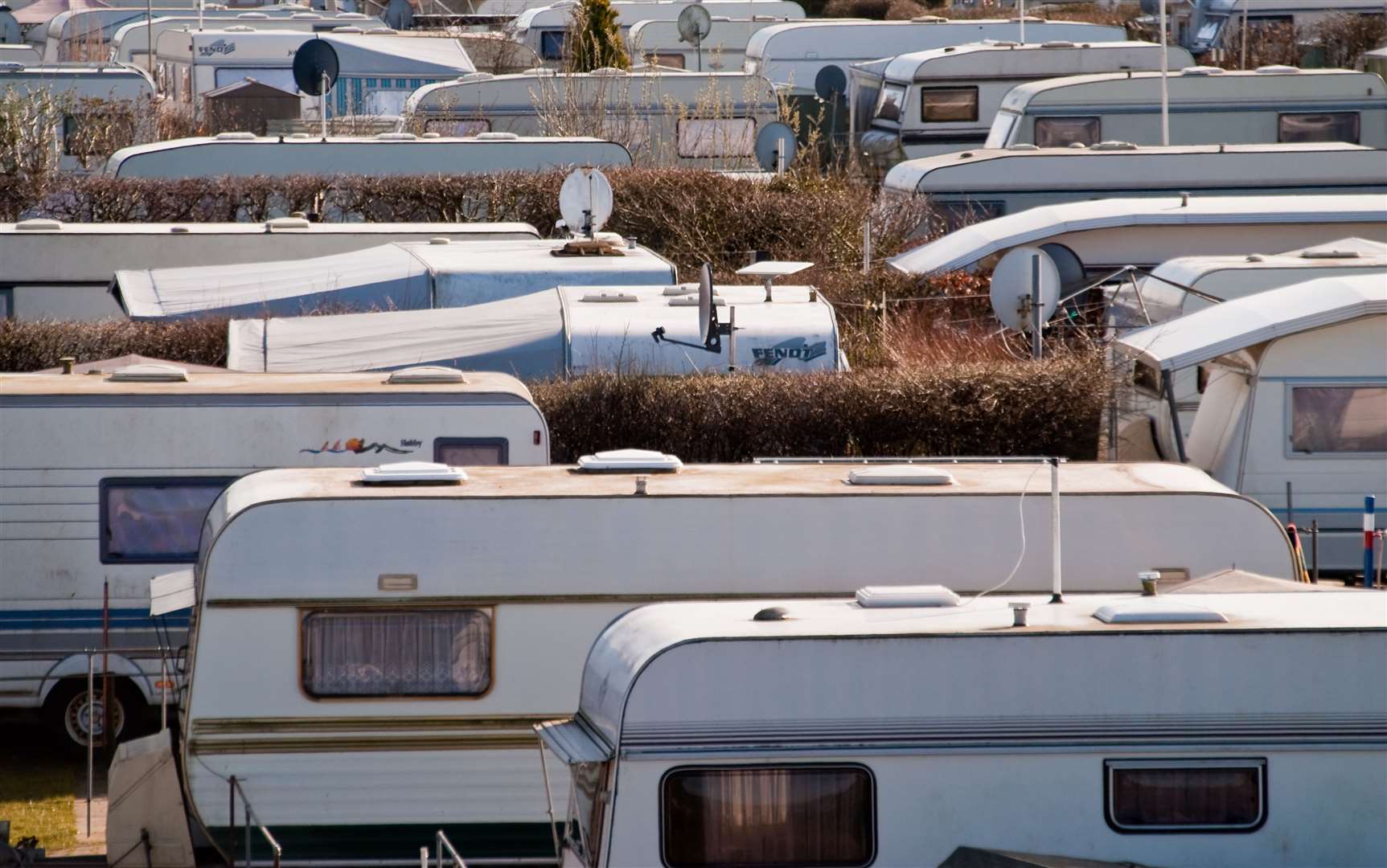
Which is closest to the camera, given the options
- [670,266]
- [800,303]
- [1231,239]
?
[800,303]

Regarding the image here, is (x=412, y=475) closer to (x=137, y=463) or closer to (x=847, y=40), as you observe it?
(x=137, y=463)

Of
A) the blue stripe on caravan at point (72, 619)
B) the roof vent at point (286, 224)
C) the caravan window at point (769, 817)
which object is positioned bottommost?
the blue stripe on caravan at point (72, 619)

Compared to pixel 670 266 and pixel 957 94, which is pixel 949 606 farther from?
pixel 957 94

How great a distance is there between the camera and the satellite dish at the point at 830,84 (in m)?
28.9

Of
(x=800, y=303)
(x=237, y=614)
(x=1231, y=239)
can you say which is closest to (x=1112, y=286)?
(x=1231, y=239)

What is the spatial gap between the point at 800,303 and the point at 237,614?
6110mm

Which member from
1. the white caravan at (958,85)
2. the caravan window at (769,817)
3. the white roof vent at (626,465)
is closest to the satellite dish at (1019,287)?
the white roof vent at (626,465)

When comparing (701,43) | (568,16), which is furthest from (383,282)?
(568,16)

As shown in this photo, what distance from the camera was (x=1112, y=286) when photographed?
15.4 metres

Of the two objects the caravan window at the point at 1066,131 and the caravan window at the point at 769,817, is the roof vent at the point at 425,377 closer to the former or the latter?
the caravan window at the point at 769,817

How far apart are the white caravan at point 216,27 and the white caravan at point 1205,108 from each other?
1883cm

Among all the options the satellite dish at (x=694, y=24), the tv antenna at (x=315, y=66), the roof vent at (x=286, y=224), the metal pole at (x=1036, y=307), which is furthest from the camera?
the satellite dish at (x=694, y=24)

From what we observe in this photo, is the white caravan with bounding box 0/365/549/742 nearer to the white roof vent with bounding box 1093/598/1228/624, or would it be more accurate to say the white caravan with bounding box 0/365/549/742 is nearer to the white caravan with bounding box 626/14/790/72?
the white roof vent with bounding box 1093/598/1228/624

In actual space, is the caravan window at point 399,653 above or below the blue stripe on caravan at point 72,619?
above
